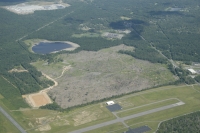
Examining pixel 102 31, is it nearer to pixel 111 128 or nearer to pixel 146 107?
pixel 146 107

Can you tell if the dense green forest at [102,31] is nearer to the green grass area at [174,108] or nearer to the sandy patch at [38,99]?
the sandy patch at [38,99]

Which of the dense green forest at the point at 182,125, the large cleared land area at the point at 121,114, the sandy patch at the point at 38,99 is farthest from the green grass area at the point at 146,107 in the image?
the sandy patch at the point at 38,99

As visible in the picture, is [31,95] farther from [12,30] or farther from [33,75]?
[12,30]

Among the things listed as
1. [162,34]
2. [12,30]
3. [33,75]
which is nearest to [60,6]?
[12,30]

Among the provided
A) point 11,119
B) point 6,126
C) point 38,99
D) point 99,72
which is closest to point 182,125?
point 38,99

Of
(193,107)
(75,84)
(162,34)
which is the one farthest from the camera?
(162,34)

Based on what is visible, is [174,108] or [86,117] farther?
[174,108]
